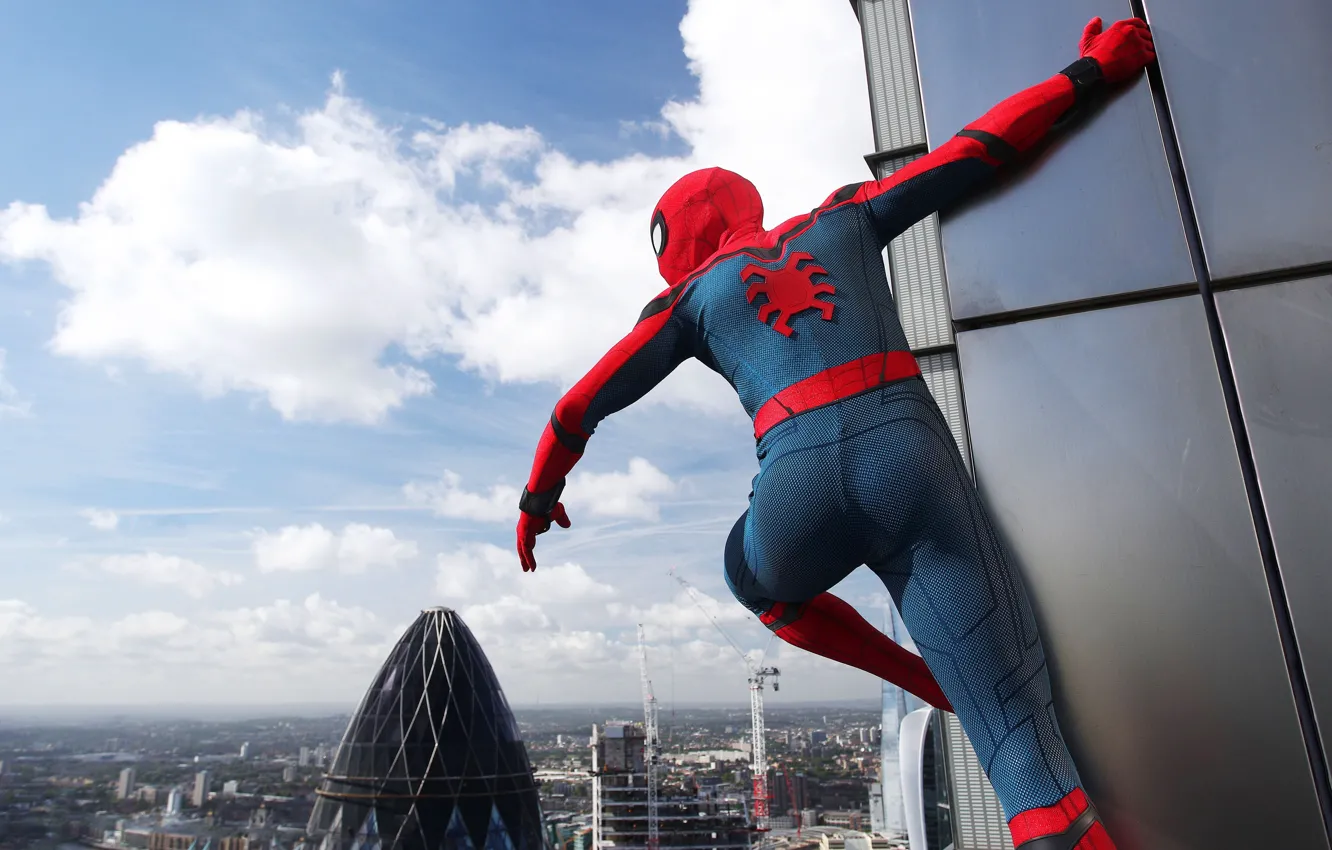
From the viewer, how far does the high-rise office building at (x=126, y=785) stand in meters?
43.4

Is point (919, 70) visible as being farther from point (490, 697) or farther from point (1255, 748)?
point (490, 697)

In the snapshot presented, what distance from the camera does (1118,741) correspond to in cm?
220

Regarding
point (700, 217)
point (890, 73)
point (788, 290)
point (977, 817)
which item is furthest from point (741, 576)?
point (890, 73)

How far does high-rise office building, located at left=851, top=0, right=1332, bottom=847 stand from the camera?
2.12 metres

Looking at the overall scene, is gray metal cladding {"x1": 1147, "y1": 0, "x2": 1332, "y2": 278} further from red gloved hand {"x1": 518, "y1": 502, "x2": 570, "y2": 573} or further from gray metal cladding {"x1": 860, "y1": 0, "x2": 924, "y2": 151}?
gray metal cladding {"x1": 860, "y1": 0, "x2": 924, "y2": 151}

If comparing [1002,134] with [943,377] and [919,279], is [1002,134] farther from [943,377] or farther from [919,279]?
[919,279]

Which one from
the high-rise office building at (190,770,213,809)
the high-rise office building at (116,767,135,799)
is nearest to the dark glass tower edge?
the high-rise office building at (190,770,213,809)

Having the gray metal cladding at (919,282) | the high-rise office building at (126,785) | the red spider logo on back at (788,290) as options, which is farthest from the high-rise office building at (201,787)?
the red spider logo on back at (788,290)

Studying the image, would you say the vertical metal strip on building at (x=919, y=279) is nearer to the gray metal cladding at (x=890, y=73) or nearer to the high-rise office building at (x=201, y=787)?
the gray metal cladding at (x=890, y=73)

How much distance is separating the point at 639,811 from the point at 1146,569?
61.8 m

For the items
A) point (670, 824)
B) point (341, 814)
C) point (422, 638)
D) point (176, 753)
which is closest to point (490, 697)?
point (422, 638)

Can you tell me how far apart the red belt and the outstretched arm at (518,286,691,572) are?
485 mm

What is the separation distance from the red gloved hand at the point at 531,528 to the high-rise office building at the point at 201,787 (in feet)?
163

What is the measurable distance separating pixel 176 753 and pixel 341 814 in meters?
36.4
